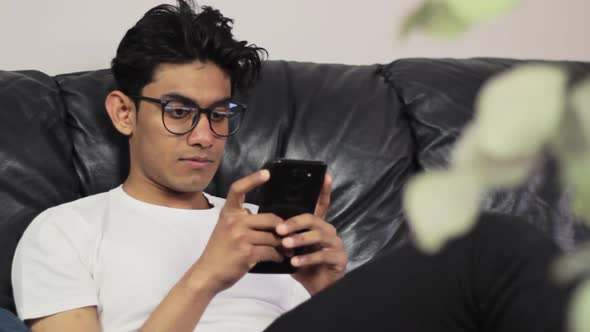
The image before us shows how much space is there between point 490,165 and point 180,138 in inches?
53.2

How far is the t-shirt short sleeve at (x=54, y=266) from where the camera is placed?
4.52 feet

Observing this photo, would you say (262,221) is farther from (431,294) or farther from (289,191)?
(431,294)

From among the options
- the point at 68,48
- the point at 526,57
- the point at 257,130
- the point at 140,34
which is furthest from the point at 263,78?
the point at 526,57

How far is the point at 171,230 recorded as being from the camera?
154 cm

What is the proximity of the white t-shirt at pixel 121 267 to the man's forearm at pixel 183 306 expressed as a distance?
12cm

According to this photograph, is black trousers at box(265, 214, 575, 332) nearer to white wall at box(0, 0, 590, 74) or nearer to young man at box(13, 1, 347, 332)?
young man at box(13, 1, 347, 332)

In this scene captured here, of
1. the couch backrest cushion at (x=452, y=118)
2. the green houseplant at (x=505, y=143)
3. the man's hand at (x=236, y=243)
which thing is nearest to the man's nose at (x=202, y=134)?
the man's hand at (x=236, y=243)

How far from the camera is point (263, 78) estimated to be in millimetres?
1883

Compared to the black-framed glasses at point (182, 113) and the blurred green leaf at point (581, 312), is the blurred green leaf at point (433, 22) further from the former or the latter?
the black-framed glasses at point (182, 113)

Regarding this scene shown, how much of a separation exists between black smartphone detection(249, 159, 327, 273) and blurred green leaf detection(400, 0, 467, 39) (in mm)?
1107

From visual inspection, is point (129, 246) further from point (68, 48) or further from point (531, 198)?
point (531, 198)

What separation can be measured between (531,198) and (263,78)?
685 mm

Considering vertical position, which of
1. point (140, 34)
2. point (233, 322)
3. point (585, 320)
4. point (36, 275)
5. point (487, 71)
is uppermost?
point (585, 320)

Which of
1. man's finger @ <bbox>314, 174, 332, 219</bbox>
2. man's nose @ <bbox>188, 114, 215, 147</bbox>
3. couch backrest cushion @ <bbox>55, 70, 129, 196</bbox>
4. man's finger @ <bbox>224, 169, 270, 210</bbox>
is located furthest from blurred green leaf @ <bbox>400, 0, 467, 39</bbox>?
couch backrest cushion @ <bbox>55, 70, 129, 196</bbox>
